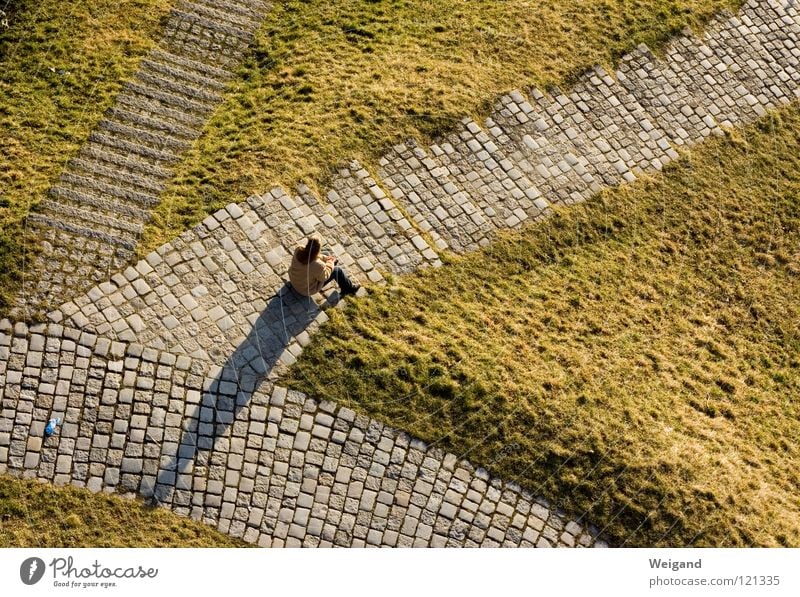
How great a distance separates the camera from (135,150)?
40.0 ft

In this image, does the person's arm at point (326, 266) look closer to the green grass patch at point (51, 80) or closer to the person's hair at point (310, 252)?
the person's hair at point (310, 252)

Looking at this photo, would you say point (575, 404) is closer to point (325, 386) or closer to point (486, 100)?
point (325, 386)

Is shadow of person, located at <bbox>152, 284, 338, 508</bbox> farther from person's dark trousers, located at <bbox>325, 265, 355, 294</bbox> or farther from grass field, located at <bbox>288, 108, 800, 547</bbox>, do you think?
grass field, located at <bbox>288, 108, 800, 547</bbox>

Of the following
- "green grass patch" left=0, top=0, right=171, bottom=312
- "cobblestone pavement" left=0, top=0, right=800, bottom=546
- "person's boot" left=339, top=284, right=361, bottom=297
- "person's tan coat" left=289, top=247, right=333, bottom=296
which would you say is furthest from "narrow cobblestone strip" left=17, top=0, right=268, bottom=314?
"person's boot" left=339, top=284, right=361, bottom=297

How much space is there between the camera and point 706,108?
14711 millimetres

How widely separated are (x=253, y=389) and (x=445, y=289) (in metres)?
3.31

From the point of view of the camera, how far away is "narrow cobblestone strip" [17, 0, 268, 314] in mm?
10820

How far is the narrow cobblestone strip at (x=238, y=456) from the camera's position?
948cm

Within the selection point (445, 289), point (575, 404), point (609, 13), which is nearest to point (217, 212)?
point (445, 289)

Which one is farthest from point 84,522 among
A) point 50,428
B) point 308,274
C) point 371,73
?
point 371,73

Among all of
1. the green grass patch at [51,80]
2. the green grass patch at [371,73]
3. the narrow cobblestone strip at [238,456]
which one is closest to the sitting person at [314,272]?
the narrow cobblestone strip at [238,456]

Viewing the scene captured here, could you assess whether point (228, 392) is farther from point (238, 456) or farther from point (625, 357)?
point (625, 357)
